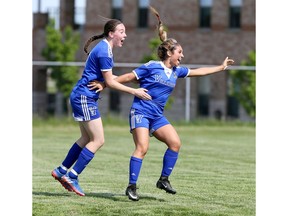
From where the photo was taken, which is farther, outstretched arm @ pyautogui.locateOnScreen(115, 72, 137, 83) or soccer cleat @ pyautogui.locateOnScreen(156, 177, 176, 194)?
soccer cleat @ pyautogui.locateOnScreen(156, 177, 176, 194)

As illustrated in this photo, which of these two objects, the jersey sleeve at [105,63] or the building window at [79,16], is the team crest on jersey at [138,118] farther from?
the building window at [79,16]

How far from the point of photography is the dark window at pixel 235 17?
3872 centimetres

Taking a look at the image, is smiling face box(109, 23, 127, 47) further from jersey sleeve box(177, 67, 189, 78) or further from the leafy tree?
the leafy tree

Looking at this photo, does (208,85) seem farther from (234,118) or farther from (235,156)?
(235,156)

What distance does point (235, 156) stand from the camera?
57.4 ft

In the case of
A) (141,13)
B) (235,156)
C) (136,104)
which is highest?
(141,13)

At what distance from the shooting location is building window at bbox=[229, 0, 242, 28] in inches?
1522

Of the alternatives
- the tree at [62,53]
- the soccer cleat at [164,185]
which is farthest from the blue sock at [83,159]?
the tree at [62,53]

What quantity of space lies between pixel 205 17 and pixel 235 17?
1.31m

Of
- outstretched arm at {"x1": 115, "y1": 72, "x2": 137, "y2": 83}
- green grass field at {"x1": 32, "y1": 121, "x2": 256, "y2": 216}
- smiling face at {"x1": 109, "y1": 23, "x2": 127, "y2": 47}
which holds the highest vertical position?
smiling face at {"x1": 109, "y1": 23, "x2": 127, "y2": 47}

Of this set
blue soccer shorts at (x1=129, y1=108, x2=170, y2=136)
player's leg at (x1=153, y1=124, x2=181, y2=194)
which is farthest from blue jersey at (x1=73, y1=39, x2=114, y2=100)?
player's leg at (x1=153, y1=124, x2=181, y2=194)

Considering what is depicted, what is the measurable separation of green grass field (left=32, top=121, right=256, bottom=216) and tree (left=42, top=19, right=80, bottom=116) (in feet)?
36.4
